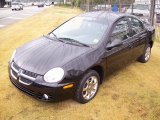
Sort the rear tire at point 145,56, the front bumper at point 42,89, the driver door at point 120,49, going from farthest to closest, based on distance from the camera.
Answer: the rear tire at point 145,56 → the driver door at point 120,49 → the front bumper at point 42,89

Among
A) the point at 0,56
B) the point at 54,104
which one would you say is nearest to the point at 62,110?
the point at 54,104

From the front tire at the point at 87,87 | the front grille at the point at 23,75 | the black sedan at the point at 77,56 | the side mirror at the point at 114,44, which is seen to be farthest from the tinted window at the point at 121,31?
the front grille at the point at 23,75

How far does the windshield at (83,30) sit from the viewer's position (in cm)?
466

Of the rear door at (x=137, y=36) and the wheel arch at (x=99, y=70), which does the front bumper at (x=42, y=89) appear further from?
the rear door at (x=137, y=36)

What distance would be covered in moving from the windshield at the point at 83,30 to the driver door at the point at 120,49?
11.5 inches

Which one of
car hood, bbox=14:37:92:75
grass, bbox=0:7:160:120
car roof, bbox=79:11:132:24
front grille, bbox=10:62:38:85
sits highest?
car roof, bbox=79:11:132:24

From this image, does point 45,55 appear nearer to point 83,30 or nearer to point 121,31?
point 83,30

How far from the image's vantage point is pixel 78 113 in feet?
13.0

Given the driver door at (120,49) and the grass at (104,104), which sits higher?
the driver door at (120,49)

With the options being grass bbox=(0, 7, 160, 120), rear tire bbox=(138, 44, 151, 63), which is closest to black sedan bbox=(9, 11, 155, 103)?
grass bbox=(0, 7, 160, 120)

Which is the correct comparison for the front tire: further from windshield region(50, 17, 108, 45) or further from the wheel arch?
windshield region(50, 17, 108, 45)

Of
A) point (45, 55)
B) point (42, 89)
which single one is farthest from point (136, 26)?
point (42, 89)

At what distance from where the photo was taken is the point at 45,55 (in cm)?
416

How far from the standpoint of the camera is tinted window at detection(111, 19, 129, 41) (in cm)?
485
